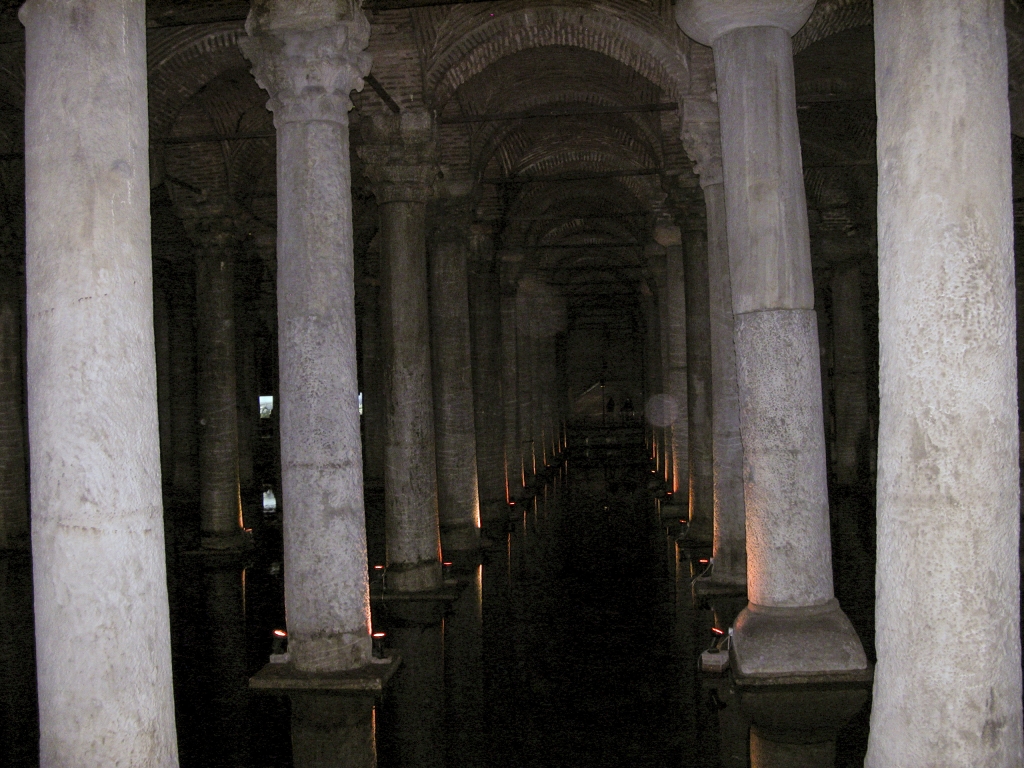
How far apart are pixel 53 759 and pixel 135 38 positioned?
2350 mm

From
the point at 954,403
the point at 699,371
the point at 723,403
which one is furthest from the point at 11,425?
the point at 954,403

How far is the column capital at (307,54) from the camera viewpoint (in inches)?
231

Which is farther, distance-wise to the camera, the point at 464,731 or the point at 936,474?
the point at 464,731

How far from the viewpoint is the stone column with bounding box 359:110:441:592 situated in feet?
27.6

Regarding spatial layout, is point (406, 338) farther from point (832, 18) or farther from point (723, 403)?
point (832, 18)

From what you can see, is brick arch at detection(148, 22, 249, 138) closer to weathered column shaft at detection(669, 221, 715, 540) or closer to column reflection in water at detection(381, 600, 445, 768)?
column reflection in water at detection(381, 600, 445, 768)

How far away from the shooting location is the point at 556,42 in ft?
29.2

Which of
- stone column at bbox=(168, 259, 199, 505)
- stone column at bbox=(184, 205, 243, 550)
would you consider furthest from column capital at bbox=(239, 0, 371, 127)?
stone column at bbox=(168, 259, 199, 505)

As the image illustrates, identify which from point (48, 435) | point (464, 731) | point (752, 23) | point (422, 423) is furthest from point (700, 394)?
point (48, 435)

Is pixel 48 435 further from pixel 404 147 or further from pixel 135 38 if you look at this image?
pixel 404 147

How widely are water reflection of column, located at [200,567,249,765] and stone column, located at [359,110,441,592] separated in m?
1.49

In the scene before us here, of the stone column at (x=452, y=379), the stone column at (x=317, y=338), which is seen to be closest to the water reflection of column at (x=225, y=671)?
the stone column at (x=317, y=338)

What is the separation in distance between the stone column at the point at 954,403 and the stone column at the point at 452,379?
25.5 ft

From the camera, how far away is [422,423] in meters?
8.47
